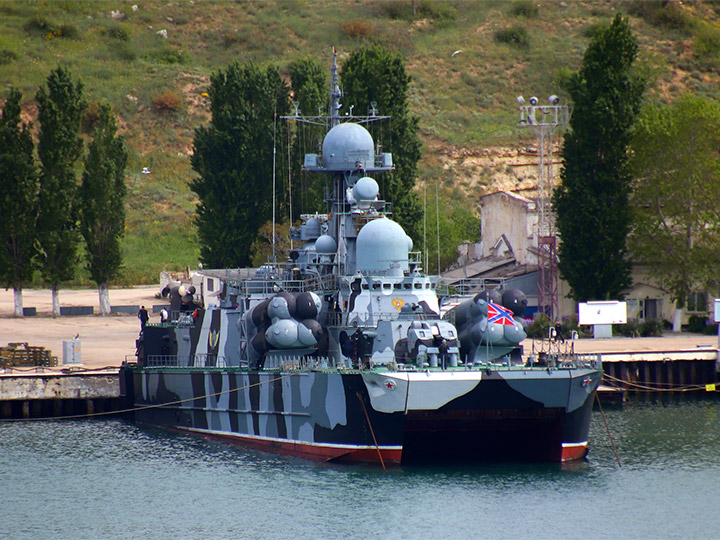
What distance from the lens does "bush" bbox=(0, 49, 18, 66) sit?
9175 centimetres

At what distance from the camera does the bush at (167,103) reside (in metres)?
89.5

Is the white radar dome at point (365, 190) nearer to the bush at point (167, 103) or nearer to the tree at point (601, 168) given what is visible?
the tree at point (601, 168)

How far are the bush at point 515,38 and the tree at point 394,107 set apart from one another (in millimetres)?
48365

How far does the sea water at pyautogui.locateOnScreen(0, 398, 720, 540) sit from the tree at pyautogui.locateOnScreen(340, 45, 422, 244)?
20.4 metres

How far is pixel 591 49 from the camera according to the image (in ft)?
158

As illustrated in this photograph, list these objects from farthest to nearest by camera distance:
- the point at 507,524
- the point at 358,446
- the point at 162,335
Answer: the point at 162,335
the point at 358,446
the point at 507,524

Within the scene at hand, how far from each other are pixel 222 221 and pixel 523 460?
30.1 m

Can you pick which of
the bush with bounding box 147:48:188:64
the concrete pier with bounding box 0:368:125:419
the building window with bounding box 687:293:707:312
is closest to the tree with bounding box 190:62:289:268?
the concrete pier with bounding box 0:368:125:419

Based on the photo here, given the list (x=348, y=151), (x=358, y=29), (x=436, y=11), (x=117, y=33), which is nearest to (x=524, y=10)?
(x=436, y=11)

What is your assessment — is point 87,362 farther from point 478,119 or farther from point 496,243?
point 478,119

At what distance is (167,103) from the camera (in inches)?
3524

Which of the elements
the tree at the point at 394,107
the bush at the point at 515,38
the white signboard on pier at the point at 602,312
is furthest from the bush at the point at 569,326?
the bush at the point at 515,38

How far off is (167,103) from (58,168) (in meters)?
37.2

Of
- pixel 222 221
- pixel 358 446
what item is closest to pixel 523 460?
pixel 358 446
